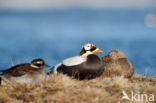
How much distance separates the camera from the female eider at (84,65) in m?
7.86

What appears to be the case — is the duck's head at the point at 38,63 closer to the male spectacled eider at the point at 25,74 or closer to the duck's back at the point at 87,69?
the male spectacled eider at the point at 25,74

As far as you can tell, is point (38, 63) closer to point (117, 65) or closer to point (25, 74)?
point (25, 74)

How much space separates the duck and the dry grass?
105cm

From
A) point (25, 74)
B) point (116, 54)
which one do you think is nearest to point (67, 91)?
point (25, 74)

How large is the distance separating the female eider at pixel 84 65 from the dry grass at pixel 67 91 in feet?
0.69

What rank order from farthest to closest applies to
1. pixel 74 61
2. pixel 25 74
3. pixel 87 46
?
pixel 87 46
pixel 74 61
pixel 25 74

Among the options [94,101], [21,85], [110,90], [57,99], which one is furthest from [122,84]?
[21,85]

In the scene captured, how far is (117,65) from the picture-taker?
9.48 meters

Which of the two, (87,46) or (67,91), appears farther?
(87,46)

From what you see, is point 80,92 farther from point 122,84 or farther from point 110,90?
point 122,84

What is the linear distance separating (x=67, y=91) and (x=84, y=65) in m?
1.16

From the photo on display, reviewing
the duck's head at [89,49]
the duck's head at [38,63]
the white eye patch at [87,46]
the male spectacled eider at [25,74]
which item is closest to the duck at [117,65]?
the duck's head at [89,49]

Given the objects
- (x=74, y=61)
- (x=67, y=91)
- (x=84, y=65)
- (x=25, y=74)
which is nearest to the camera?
(x=67, y=91)

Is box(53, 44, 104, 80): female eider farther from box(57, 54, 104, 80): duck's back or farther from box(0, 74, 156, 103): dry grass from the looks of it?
box(0, 74, 156, 103): dry grass
